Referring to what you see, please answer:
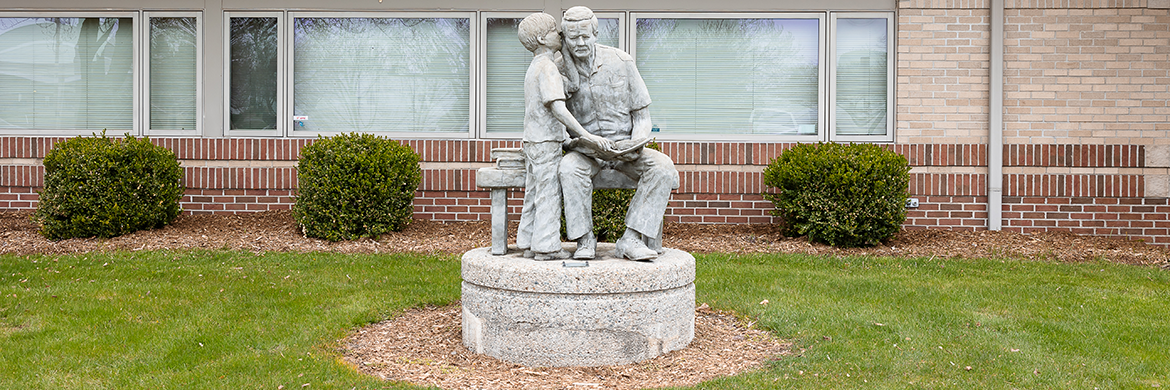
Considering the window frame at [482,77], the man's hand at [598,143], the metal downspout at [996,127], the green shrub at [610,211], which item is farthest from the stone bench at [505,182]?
the metal downspout at [996,127]

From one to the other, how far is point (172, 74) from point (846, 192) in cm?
700

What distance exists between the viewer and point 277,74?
9.08 m

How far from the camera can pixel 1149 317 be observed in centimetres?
523

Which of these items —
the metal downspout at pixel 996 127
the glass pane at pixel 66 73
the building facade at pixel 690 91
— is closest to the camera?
the metal downspout at pixel 996 127

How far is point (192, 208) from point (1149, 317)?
27.8 ft

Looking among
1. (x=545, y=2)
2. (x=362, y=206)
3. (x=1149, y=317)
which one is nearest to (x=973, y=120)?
(x=1149, y=317)

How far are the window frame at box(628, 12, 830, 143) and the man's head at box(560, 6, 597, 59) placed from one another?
4657 mm

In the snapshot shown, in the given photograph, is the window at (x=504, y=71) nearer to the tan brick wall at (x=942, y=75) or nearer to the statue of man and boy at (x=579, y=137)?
the tan brick wall at (x=942, y=75)

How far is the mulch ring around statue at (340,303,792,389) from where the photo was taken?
4070mm

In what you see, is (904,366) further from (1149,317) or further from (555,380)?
(1149,317)

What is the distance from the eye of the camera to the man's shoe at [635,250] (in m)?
4.45

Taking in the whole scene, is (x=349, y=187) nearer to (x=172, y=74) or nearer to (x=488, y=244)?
(x=488, y=244)

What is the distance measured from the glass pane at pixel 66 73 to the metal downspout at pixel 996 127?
8903 millimetres

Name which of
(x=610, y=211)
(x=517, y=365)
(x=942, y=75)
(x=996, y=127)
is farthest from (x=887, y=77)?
(x=517, y=365)
